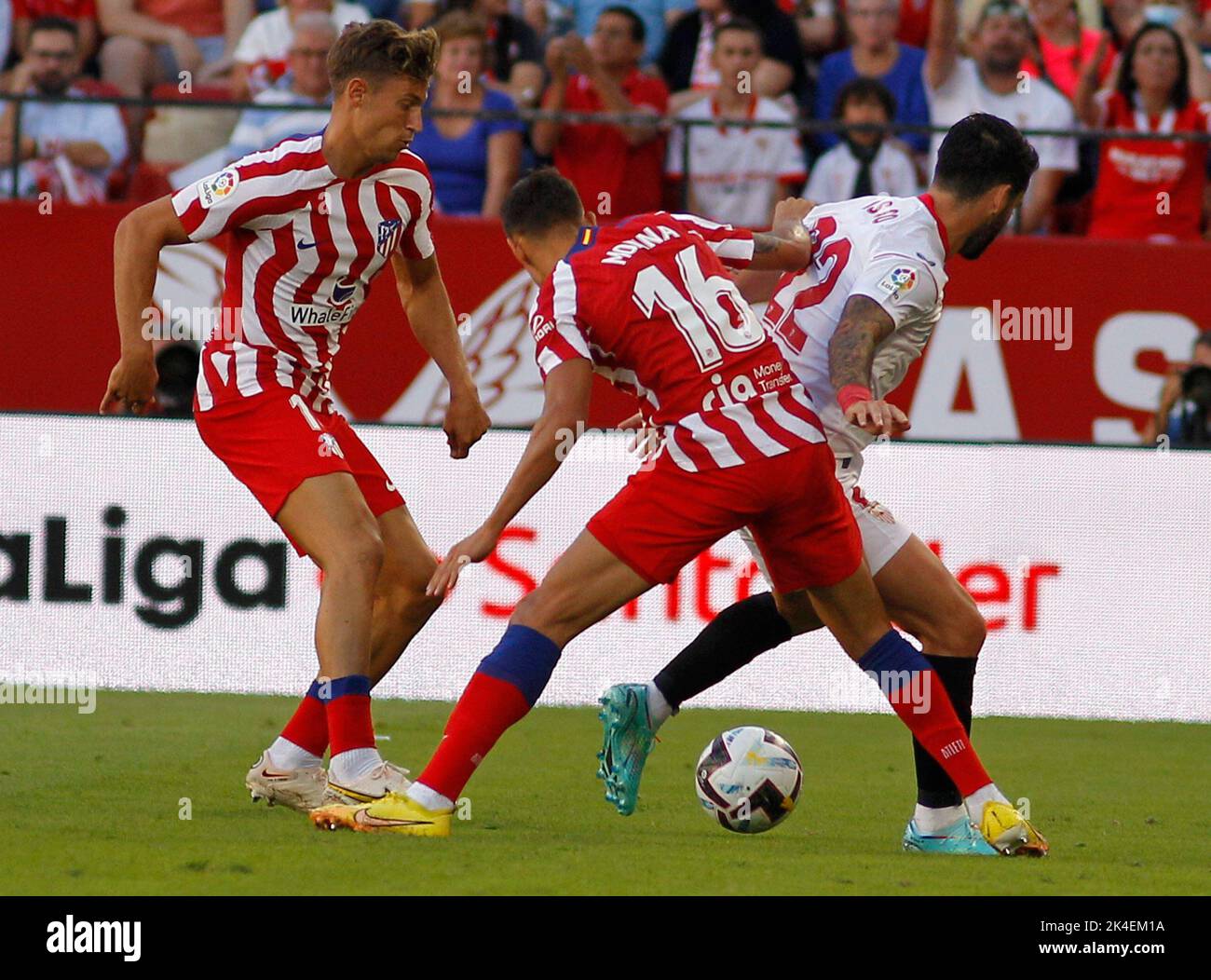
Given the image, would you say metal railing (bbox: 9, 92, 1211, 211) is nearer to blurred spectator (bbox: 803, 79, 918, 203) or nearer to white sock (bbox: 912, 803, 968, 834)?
blurred spectator (bbox: 803, 79, 918, 203)

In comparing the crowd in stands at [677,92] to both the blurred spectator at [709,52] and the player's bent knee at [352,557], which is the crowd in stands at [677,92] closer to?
the blurred spectator at [709,52]

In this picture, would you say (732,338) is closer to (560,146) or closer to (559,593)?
(559,593)

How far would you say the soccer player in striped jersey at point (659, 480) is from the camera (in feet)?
17.8

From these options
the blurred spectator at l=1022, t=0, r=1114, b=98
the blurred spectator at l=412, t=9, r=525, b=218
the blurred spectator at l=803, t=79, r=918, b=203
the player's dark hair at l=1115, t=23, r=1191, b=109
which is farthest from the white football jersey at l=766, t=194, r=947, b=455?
the blurred spectator at l=1022, t=0, r=1114, b=98

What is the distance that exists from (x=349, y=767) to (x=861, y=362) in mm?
1934

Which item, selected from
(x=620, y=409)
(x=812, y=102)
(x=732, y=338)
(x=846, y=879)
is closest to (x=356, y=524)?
(x=732, y=338)

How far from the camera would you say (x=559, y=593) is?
17.8ft

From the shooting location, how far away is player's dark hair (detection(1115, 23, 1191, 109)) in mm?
12008

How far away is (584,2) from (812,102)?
1.64 m

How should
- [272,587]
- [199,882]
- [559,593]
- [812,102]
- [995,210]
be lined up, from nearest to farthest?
[199,882] < [559,593] < [995,210] < [272,587] < [812,102]

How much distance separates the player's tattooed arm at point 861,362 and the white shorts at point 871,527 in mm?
483

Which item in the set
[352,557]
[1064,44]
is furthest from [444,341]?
[1064,44]

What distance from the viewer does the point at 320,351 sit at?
628cm

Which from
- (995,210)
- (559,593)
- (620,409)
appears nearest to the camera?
(559,593)
